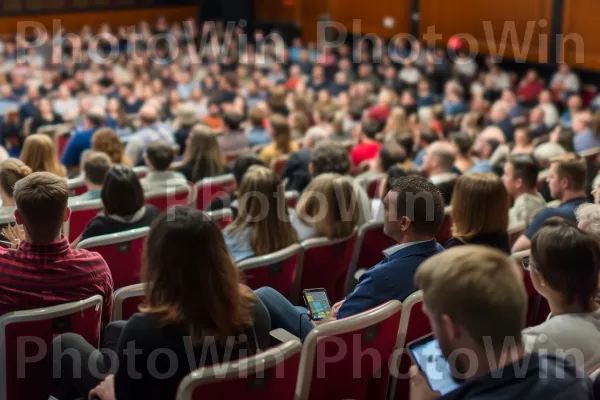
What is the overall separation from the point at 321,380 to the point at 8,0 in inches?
668

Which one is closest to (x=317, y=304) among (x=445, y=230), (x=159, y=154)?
(x=445, y=230)

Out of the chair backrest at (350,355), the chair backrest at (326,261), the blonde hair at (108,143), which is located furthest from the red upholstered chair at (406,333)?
the blonde hair at (108,143)

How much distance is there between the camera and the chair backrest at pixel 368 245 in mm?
4297

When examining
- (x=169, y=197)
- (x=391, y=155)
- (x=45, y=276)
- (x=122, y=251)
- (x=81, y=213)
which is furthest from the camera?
(x=391, y=155)

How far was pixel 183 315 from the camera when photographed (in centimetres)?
231

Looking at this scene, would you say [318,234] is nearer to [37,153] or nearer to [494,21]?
[37,153]

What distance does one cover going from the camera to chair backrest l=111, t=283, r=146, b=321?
307cm

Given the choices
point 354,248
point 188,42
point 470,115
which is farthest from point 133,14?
point 354,248

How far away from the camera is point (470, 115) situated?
866cm

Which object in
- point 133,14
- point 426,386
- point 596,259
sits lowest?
point 426,386

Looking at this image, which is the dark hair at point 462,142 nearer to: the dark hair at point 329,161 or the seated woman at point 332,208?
the dark hair at point 329,161

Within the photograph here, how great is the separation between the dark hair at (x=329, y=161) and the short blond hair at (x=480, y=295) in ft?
11.8

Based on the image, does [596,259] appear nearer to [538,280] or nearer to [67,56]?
[538,280]

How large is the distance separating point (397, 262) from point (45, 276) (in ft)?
4.50
